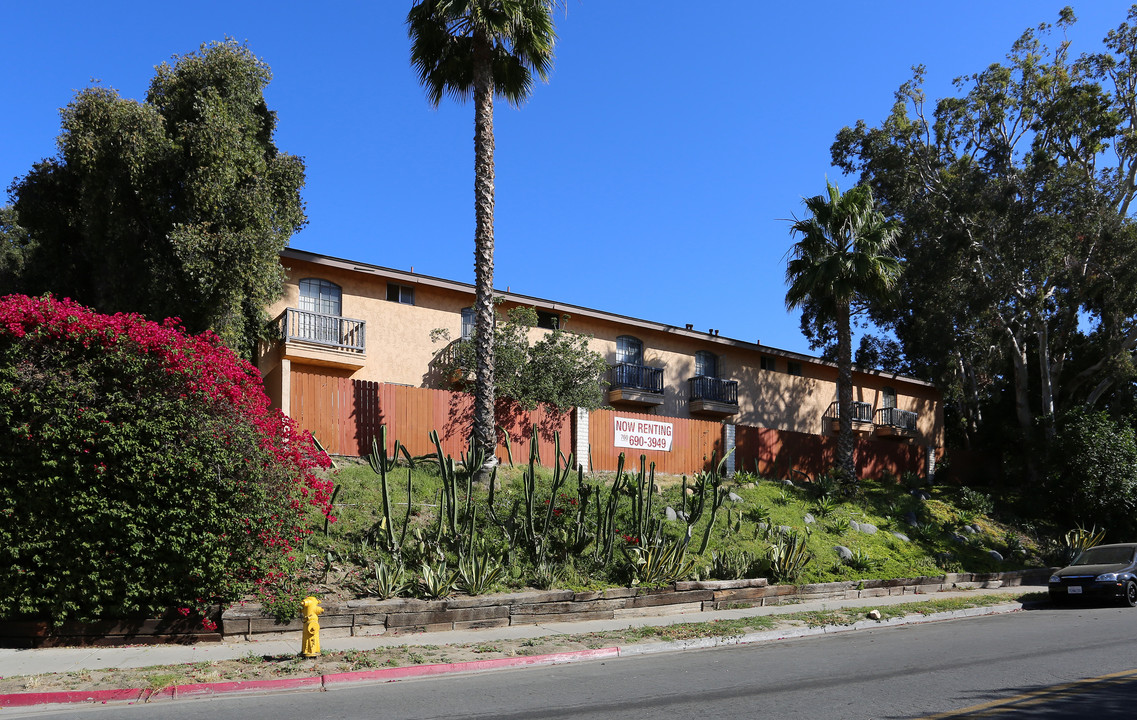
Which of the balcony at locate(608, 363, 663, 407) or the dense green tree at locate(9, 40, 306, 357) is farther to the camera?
the balcony at locate(608, 363, 663, 407)

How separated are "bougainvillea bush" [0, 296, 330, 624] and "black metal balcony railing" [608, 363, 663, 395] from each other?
20.3 meters

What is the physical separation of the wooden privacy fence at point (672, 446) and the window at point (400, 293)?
804 cm

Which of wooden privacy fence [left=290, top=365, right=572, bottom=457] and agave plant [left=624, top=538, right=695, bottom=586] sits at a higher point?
wooden privacy fence [left=290, top=365, right=572, bottom=457]

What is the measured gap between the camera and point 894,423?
128 feet

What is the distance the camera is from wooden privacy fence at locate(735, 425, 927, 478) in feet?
83.4

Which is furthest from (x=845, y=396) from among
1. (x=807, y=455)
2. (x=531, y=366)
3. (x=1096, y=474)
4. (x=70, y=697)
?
(x=70, y=697)

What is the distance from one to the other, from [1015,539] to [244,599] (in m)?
20.8

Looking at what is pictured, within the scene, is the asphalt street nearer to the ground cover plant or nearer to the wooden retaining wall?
the wooden retaining wall

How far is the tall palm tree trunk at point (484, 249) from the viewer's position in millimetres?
17391

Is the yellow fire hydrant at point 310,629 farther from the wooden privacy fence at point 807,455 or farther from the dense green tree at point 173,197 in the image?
the wooden privacy fence at point 807,455

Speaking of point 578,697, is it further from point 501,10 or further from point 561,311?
point 561,311

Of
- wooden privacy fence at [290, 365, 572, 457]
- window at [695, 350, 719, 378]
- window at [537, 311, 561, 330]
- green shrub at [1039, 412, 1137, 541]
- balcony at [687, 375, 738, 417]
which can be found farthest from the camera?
window at [695, 350, 719, 378]

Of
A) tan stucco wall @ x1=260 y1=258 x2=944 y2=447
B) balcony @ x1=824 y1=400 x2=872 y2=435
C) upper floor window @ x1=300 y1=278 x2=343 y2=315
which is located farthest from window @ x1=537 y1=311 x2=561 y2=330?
balcony @ x1=824 y1=400 x2=872 y2=435

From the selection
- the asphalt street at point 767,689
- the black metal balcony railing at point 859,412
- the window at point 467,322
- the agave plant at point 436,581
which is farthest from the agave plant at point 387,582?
the black metal balcony railing at point 859,412
